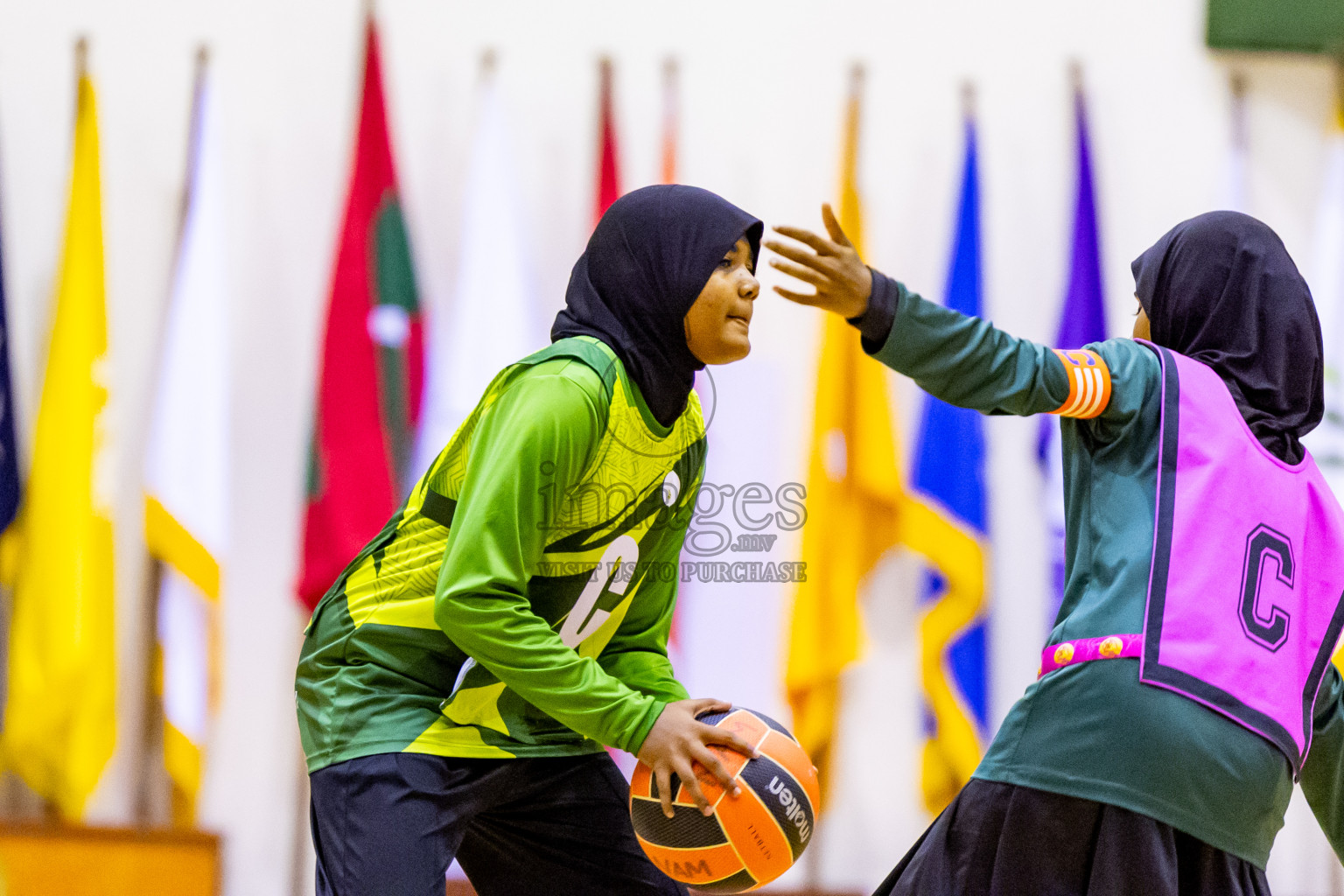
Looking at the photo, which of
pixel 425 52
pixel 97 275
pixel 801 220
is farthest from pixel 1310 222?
pixel 97 275

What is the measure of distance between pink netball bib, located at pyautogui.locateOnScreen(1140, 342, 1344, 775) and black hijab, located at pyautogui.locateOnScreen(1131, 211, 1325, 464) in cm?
8

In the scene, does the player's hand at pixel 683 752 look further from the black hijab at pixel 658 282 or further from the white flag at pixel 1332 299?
the white flag at pixel 1332 299

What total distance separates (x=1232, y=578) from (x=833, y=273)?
2.54 ft

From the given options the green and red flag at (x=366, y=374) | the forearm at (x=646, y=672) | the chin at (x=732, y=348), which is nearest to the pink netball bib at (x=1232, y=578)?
the chin at (x=732, y=348)

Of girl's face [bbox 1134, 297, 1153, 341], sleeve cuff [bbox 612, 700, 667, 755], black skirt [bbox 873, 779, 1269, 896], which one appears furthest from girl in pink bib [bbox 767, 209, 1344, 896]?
sleeve cuff [bbox 612, 700, 667, 755]

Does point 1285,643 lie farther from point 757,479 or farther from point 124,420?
point 124,420

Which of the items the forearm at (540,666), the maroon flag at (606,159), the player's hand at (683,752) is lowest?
the player's hand at (683,752)

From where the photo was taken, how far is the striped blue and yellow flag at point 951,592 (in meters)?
3.93

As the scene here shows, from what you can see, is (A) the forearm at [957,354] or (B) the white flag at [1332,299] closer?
(A) the forearm at [957,354]

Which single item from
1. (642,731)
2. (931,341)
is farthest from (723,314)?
(642,731)

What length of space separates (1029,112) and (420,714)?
3.30m

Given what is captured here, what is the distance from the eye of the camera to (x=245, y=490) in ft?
13.6

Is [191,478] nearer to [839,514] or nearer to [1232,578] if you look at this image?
[839,514]

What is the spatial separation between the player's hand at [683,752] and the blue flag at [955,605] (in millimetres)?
2278
